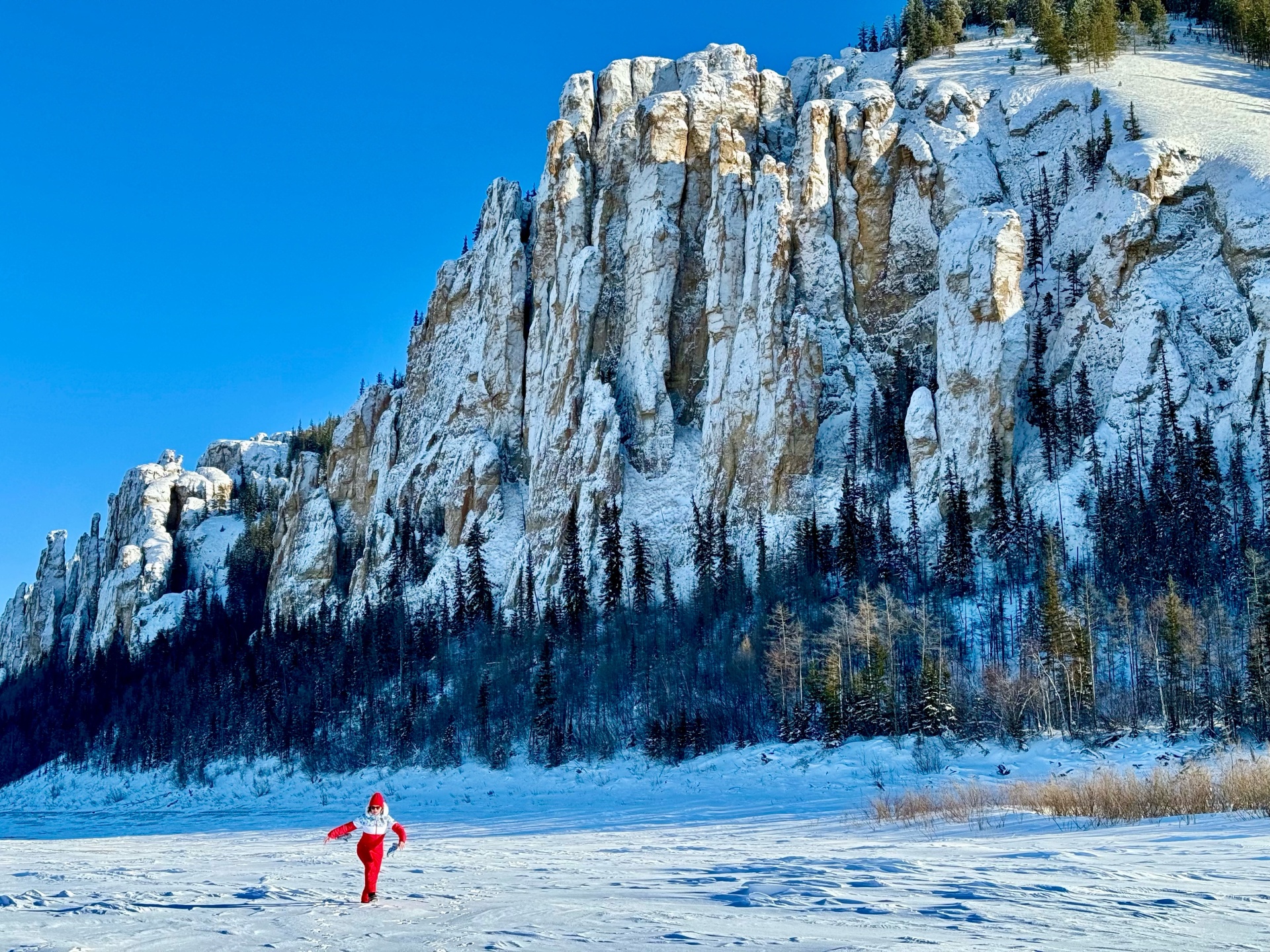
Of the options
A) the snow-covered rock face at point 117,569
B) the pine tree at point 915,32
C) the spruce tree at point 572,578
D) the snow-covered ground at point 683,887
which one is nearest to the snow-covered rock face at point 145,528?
the snow-covered rock face at point 117,569

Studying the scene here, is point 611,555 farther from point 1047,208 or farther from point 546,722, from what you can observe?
point 1047,208

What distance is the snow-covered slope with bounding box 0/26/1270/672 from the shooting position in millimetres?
75625

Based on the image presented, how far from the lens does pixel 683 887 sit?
11.5 metres

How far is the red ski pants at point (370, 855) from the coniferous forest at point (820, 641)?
2913cm

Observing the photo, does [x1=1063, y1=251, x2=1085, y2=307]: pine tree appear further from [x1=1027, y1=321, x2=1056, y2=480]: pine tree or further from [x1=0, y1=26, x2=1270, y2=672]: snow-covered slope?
[x1=1027, y1=321, x2=1056, y2=480]: pine tree

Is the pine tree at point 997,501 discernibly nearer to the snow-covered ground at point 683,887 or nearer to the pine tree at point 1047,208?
the pine tree at point 1047,208

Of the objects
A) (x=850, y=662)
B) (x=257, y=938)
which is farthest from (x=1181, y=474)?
(x=257, y=938)

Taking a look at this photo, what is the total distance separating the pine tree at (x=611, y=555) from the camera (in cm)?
8144

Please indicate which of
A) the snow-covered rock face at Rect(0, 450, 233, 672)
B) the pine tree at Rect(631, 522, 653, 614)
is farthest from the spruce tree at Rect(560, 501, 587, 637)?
the snow-covered rock face at Rect(0, 450, 233, 672)

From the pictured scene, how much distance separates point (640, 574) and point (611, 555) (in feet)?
13.7

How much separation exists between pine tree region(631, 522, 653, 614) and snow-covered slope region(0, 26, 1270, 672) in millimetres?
2753

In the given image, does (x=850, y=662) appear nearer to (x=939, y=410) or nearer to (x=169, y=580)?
(x=939, y=410)

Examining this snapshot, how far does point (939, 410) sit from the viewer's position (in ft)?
256

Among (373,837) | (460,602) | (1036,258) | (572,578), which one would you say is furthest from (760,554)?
(373,837)
